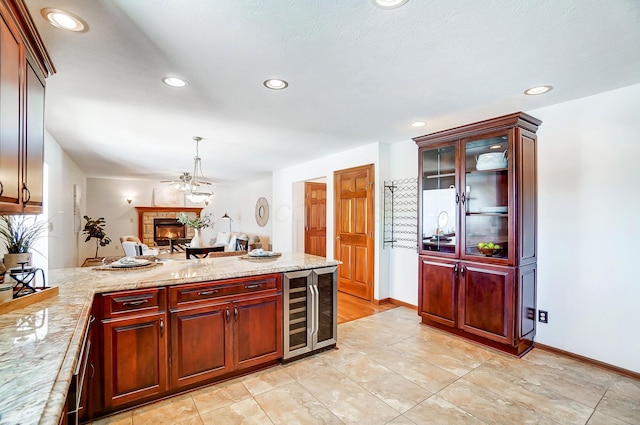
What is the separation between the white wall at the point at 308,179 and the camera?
447cm

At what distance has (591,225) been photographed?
2.71m

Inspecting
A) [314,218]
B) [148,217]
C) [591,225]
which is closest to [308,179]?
[314,218]

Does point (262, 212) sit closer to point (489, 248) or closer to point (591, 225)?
point (489, 248)

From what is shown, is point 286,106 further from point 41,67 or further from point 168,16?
point 41,67

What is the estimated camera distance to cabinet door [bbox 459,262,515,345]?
2834mm

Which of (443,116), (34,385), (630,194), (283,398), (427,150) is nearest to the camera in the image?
(34,385)

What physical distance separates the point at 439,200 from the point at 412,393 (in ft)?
6.78

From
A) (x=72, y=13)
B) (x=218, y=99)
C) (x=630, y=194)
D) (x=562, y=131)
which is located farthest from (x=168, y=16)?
(x=630, y=194)

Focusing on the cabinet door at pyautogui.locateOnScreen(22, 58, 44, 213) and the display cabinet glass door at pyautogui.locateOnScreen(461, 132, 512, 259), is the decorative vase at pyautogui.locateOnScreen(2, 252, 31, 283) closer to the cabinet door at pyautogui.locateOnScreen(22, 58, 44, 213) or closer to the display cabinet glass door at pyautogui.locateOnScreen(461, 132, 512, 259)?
the cabinet door at pyautogui.locateOnScreen(22, 58, 44, 213)

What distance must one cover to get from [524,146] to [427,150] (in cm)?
98

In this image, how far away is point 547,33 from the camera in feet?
5.77

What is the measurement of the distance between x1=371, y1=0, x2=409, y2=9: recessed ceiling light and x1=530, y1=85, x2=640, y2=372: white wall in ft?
7.70

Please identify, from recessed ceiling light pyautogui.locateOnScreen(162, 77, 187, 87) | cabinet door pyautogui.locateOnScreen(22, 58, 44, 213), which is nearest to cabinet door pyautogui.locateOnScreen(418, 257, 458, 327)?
recessed ceiling light pyautogui.locateOnScreen(162, 77, 187, 87)

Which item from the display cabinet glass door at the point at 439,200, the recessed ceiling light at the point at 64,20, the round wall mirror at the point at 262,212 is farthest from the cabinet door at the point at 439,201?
the round wall mirror at the point at 262,212
